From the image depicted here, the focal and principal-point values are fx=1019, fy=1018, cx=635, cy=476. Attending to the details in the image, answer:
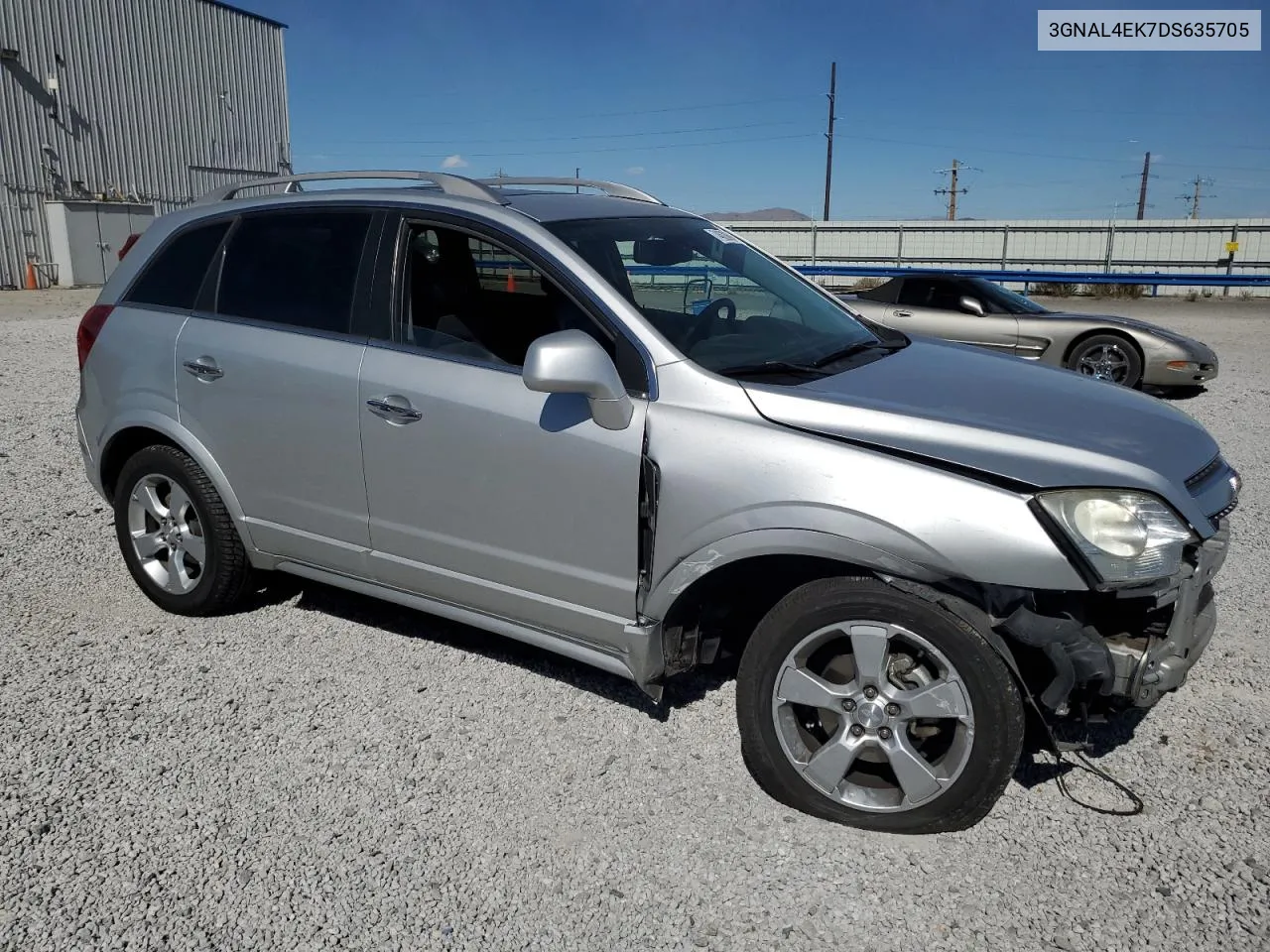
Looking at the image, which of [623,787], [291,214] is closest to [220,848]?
[623,787]

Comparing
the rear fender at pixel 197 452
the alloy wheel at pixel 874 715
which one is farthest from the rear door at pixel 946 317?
the alloy wheel at pixel 874 715

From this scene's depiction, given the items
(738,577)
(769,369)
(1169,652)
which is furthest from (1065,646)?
(769,369)

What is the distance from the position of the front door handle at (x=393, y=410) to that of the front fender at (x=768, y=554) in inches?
43.0

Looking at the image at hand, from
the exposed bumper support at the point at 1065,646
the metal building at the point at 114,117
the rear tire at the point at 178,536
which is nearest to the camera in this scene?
the exposed bumper support at the point at 1065,646

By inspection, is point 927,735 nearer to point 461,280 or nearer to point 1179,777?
point 1179,777

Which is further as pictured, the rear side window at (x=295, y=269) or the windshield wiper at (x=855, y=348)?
the rear side window at (x=295, y=269)

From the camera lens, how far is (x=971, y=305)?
440 inches

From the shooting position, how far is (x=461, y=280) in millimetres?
3900

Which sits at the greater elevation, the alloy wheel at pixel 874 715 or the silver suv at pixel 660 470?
the silver suv at pixel 660 470

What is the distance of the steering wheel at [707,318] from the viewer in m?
3.42

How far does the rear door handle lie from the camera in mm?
4176

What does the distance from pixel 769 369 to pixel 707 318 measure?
40cm

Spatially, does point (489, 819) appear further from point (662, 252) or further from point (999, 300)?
point (999, 300)

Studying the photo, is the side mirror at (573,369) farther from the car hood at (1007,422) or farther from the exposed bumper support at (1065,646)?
the exposed bumper support at (1065,646)
